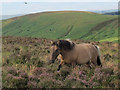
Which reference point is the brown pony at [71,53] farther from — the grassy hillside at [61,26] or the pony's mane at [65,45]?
the grassy hillside at [61,26]

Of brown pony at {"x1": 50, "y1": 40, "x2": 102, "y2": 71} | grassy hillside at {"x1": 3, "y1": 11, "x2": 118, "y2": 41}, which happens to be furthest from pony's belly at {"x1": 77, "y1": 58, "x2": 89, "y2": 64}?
grassy hillside at {"x1": 3, "y1": 11, "x2": 118, "y2": 41}

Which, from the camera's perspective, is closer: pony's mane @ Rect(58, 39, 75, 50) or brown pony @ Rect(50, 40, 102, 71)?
brown pony @ Rect(50, 40, 102, 71)

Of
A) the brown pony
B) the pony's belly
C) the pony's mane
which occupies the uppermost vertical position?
the pony's mane

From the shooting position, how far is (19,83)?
17.0ft

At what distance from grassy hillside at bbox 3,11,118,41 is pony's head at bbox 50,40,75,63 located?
7036cm

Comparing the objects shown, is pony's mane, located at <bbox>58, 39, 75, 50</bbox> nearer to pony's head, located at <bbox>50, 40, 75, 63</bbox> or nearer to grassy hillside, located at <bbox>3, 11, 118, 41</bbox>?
pony's head, located at <bbox>50, 40, 75, 63</bbox>

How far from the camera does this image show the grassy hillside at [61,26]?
8300 cm

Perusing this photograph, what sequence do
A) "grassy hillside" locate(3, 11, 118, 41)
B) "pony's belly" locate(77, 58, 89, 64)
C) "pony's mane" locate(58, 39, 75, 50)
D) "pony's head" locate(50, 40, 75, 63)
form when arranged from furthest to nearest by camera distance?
"grassy hillside" locate(3, 11, 118, 41), "pony's belly" locate(77, 58, 89, 64), "pony's mane" locate(58, 39, 75, 50), "pony's head" locate(50, 40, 75, 63)

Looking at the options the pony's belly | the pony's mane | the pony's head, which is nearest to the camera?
the pony's head

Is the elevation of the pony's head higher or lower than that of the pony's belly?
higher

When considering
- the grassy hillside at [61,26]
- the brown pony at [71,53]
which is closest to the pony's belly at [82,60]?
the brown pony at [71,53]

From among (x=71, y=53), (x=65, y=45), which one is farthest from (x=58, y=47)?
(x=71, y=53)

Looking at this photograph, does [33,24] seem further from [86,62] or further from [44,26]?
[86,62]

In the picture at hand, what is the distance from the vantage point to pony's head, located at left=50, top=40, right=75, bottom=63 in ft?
22.6
